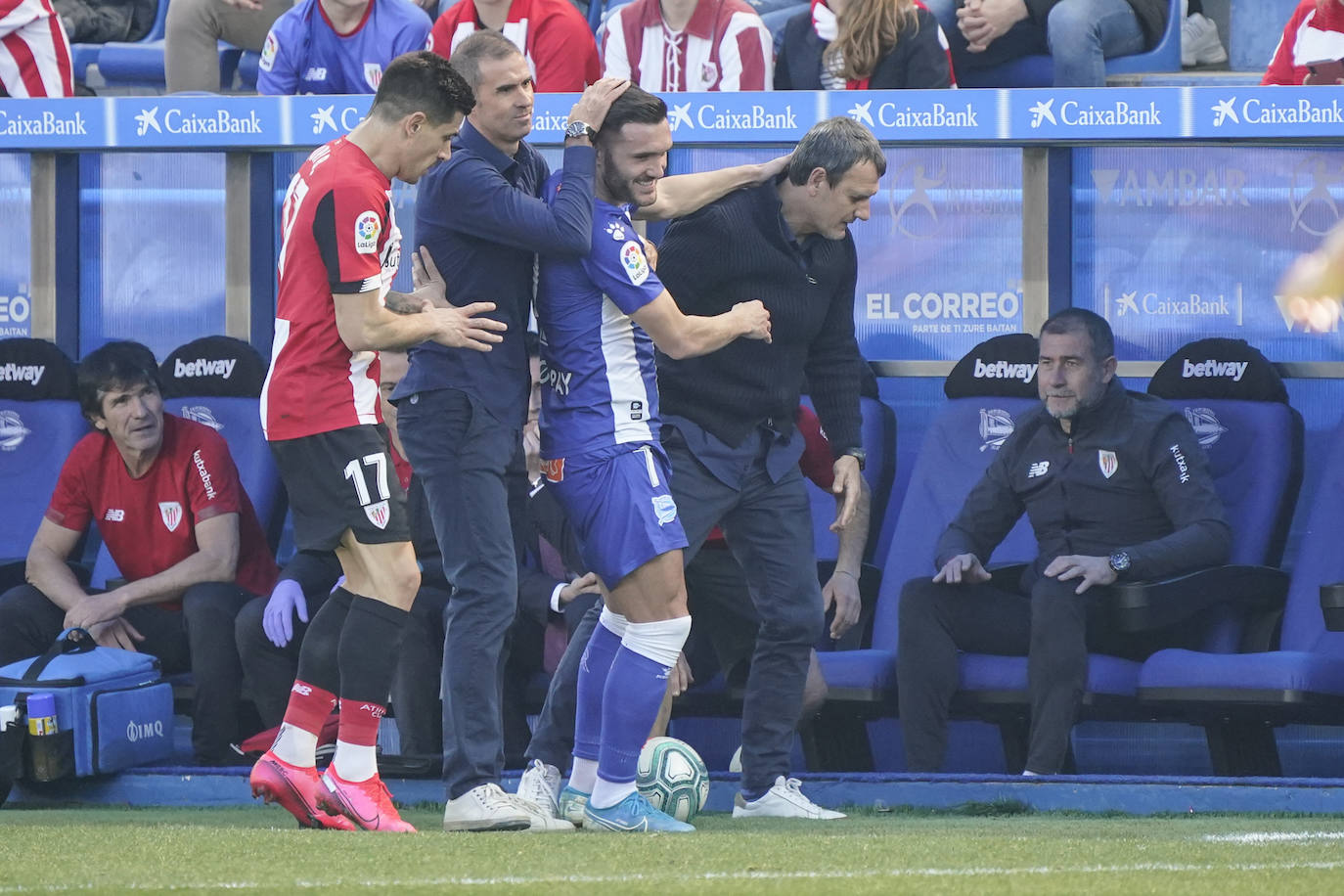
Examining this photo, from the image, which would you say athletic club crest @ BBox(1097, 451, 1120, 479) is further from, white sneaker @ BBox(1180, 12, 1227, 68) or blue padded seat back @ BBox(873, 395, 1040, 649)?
white sneaker @ BBox(1180, 12, 1227, 68)

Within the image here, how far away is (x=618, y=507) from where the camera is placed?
4.37 meters

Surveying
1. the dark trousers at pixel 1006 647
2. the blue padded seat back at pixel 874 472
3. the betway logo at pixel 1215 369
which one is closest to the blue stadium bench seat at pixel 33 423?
the blue padded seat back at pixel 874 472

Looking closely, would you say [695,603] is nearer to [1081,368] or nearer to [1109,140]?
[1081,368]

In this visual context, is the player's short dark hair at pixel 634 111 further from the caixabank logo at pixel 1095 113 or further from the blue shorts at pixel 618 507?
the caixabank logo at pixel 1095 113

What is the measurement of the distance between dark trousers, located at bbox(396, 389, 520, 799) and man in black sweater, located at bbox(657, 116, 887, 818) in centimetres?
64

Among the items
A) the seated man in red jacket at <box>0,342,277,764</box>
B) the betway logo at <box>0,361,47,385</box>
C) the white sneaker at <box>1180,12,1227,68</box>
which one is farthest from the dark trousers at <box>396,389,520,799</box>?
the white sneaker at <box>1180,12,1227,68</box>

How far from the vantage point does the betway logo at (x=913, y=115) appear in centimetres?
604

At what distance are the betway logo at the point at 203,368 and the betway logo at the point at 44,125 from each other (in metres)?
0.89

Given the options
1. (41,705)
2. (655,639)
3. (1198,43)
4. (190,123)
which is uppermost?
(1198,43)

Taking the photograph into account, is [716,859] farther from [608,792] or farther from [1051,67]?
[1051,67]

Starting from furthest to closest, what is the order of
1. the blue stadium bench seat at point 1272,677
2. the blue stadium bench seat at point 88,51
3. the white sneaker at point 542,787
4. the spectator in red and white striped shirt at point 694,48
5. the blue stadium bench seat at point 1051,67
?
the blue stadium bench seat at point 88,51
the blue stadium bench seat at point 1051,67
the spectator in red and white striped shirt at point 694,48
the blue stadium bench seat at point 1272,677
the white sneaker at point 542,787

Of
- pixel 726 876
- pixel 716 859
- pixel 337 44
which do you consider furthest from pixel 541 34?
pixel 726 876

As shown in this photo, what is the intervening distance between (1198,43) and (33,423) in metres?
4.61

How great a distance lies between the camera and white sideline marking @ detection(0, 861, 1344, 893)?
343 cm
